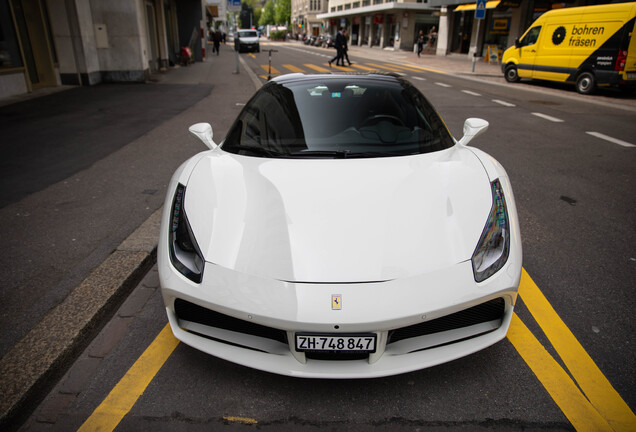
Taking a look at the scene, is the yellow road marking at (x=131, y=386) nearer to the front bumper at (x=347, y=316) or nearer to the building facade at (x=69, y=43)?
the front bumper at (x=347, y=316)

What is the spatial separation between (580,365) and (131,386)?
226 cm

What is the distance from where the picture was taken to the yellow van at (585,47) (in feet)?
40.0

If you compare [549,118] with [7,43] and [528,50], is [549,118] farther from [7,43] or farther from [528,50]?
[7,43]

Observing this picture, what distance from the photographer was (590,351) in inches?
88.9

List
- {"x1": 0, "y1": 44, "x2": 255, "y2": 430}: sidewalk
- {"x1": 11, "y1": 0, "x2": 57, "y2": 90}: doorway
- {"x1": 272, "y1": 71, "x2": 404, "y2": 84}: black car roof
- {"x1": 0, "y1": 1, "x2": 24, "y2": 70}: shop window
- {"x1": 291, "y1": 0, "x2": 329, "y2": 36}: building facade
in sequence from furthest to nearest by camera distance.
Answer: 1. {"x1": 291, "y1": 0, "x2": 329, "y2": 36}: building facade
2. {"x1": 11, "y1": 0, "x2": 57, "y2": 90}: doorway
3. {"x1": 0, "y1": 1, "x2": 24, "y2": 70}: shop window
4. {"x1": 272, "y1": 71, "x2": 404, "y2": 84}: black car roof
5. {"x1": 0, "y1": 44, "x2": 255, "y2": 430}: sidewalk

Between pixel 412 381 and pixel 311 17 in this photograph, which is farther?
pixel 311 17

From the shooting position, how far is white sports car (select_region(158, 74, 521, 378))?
5.77 feet

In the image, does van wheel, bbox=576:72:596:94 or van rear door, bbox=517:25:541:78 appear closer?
van wheel, bbox=576:72:596:94

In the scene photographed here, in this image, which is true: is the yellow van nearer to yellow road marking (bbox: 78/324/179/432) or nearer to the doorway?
yellow road marking (bbox: 78/324/179/432)

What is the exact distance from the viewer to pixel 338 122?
115 inches

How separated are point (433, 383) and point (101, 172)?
15.3 ft

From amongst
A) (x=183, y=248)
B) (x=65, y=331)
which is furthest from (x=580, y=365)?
(x=65, y=331)

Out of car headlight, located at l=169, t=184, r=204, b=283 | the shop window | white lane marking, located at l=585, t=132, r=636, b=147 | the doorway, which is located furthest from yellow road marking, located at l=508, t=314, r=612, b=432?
the doorway

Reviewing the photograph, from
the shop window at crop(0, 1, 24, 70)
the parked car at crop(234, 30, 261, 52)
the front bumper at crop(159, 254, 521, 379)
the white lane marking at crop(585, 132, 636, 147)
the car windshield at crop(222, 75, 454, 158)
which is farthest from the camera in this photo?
the parked car at crop(234, 30, 261, 52)
